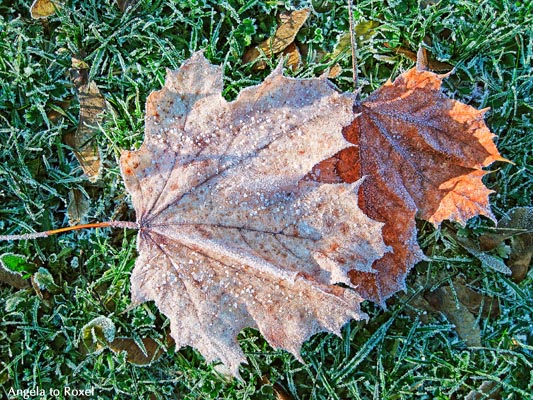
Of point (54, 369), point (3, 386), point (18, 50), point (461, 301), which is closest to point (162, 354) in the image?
point (54, 369)

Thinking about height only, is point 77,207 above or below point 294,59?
below

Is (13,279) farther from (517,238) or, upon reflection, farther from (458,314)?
(517,238)

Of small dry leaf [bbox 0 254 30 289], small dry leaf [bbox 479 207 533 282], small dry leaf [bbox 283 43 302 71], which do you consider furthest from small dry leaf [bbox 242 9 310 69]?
small dry leaf [bbox 0 254 30 289]

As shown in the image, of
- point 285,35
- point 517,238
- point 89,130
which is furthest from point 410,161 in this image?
point 89,130

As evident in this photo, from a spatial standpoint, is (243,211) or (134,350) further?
(134,350)

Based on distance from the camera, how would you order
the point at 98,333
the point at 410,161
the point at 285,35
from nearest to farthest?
the point at 410,161
the point at 98,333
the point at 285,35

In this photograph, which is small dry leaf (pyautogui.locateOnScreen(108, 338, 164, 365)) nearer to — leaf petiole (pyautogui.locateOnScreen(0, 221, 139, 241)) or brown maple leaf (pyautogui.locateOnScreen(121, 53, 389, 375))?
brown maple leaf (pyautogui.locateOnScreen(121, 53, 389, 375))

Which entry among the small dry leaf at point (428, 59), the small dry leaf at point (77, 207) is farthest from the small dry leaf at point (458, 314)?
the small dry leaf at point (77, 207)
